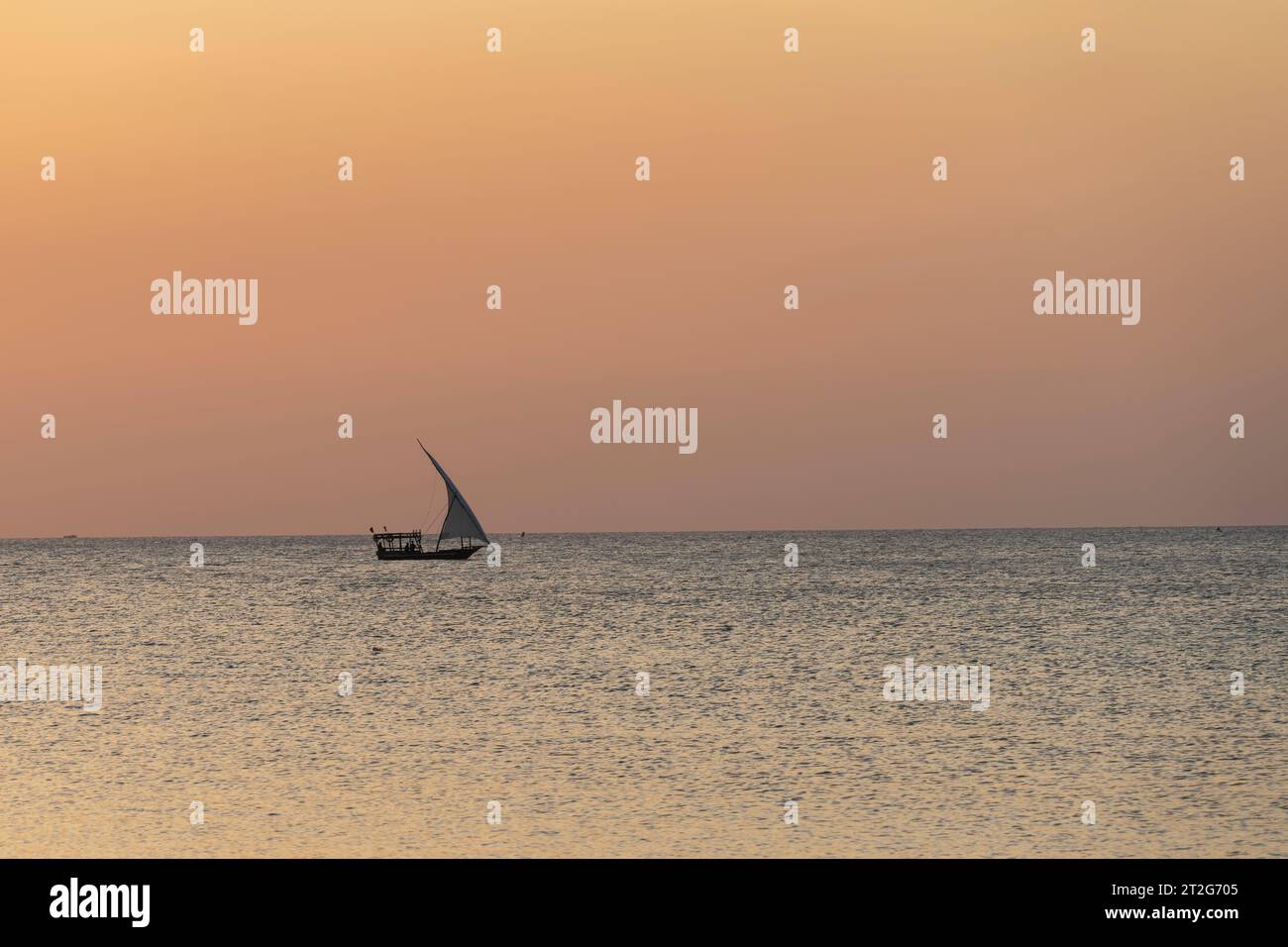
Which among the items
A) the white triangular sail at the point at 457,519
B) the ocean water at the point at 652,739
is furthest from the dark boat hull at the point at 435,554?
the ocean water at the point at 652,739

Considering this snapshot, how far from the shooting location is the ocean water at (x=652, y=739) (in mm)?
27109

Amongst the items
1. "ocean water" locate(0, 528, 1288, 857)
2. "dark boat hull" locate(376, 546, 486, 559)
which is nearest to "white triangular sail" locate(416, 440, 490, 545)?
"dark boat hull" locate(376, 546, 486, 559)

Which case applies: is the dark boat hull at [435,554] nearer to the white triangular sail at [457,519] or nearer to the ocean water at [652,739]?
the white triangular sail at [457,519]

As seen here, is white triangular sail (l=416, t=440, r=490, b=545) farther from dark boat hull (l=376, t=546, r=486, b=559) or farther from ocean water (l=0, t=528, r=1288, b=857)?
ocean water (l=0, t=528, r=1288, b=857)

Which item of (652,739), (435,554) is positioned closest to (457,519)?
(435,554)

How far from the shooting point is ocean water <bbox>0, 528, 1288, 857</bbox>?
27109 millimetres

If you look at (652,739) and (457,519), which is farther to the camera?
(457,519)

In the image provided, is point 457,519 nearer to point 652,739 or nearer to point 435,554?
point 435,554

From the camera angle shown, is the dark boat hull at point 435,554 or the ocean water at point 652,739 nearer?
the ocean water at point 652,739

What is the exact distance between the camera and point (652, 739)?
130 feet

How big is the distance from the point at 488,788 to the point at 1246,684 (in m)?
36.3
